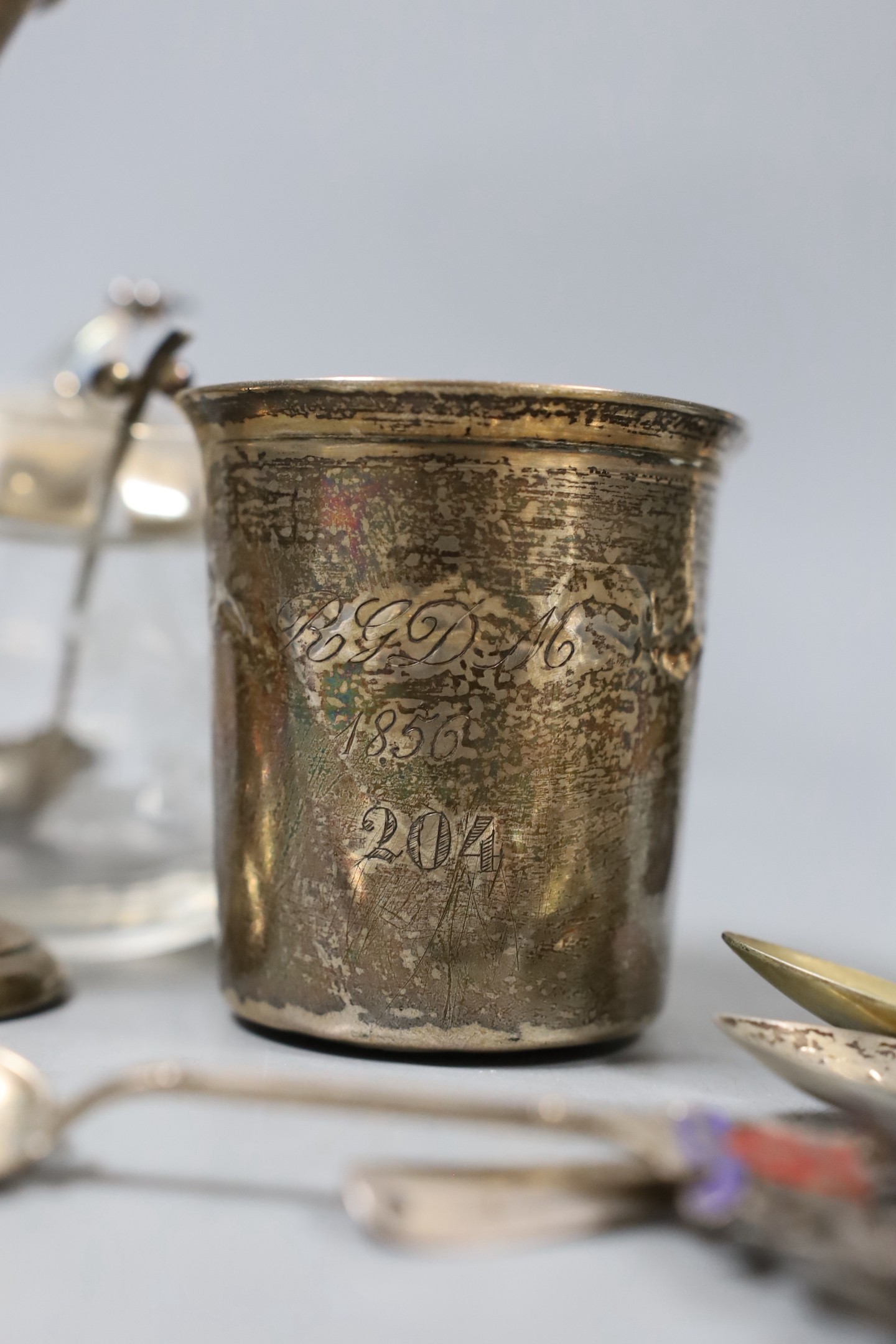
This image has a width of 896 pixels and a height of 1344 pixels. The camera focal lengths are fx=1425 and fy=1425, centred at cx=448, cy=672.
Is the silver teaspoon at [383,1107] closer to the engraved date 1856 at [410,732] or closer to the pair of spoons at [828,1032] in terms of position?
the pair of spoons at [828,1032]

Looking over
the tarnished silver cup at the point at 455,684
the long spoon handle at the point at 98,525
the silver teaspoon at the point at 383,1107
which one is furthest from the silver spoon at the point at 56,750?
the silver teaspoon at the point at 383,1107

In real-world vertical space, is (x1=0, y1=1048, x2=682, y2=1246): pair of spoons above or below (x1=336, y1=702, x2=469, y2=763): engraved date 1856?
below

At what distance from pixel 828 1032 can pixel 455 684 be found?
25cm

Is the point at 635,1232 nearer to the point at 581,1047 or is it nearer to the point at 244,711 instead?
the point at 581,1047

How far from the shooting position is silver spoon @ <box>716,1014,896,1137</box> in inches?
24.5

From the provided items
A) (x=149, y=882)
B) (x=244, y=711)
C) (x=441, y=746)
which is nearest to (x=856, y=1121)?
(x=441, y=746)

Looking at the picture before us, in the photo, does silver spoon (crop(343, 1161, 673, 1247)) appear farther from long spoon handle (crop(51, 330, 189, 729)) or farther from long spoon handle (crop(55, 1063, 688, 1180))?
long spoon handle (crop(51, 330, 189, 729))

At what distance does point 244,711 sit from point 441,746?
0.12 meters

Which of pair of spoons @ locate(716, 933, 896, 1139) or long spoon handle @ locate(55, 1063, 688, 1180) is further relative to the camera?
pair of spoons @ locate(716, 933, 896, 1139)

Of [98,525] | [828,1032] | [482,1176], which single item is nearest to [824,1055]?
[828,1032]

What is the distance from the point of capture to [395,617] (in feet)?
2.30

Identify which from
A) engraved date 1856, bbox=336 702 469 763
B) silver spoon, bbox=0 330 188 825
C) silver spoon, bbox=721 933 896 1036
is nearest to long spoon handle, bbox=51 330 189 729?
silver spoon, bbox=0 330 188 825

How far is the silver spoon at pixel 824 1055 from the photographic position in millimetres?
622

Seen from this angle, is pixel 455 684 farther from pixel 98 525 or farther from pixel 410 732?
pixel 98 525
